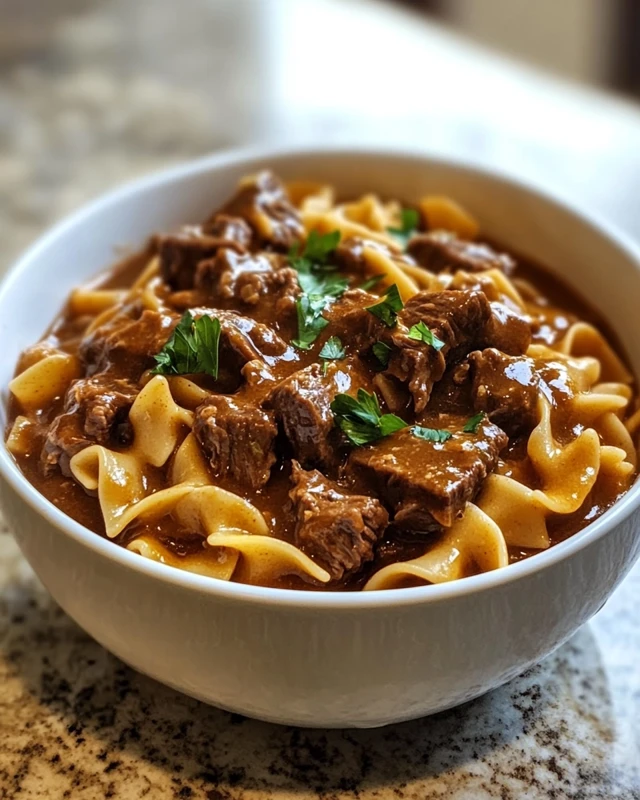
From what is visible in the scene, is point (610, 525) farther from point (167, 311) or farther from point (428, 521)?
point (167, 311)

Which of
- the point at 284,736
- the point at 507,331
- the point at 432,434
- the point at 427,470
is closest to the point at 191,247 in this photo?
the point at 507,331

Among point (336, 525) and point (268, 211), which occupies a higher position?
point (268, 211)

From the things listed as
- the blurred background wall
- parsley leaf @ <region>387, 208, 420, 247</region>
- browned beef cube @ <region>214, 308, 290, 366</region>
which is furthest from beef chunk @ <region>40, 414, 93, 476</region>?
the blurred background wall

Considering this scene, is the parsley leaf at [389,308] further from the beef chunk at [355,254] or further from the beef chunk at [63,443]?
the beef chunk at [63,443]

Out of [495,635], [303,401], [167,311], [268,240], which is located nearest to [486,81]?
[268,240]

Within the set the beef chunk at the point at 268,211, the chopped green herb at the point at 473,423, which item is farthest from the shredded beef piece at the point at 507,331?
the beef chunk at the point at 268,211

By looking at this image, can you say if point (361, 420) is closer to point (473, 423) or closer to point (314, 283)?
point (473, 423)

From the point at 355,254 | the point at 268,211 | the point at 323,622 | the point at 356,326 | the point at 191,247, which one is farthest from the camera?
the point at 268,211
